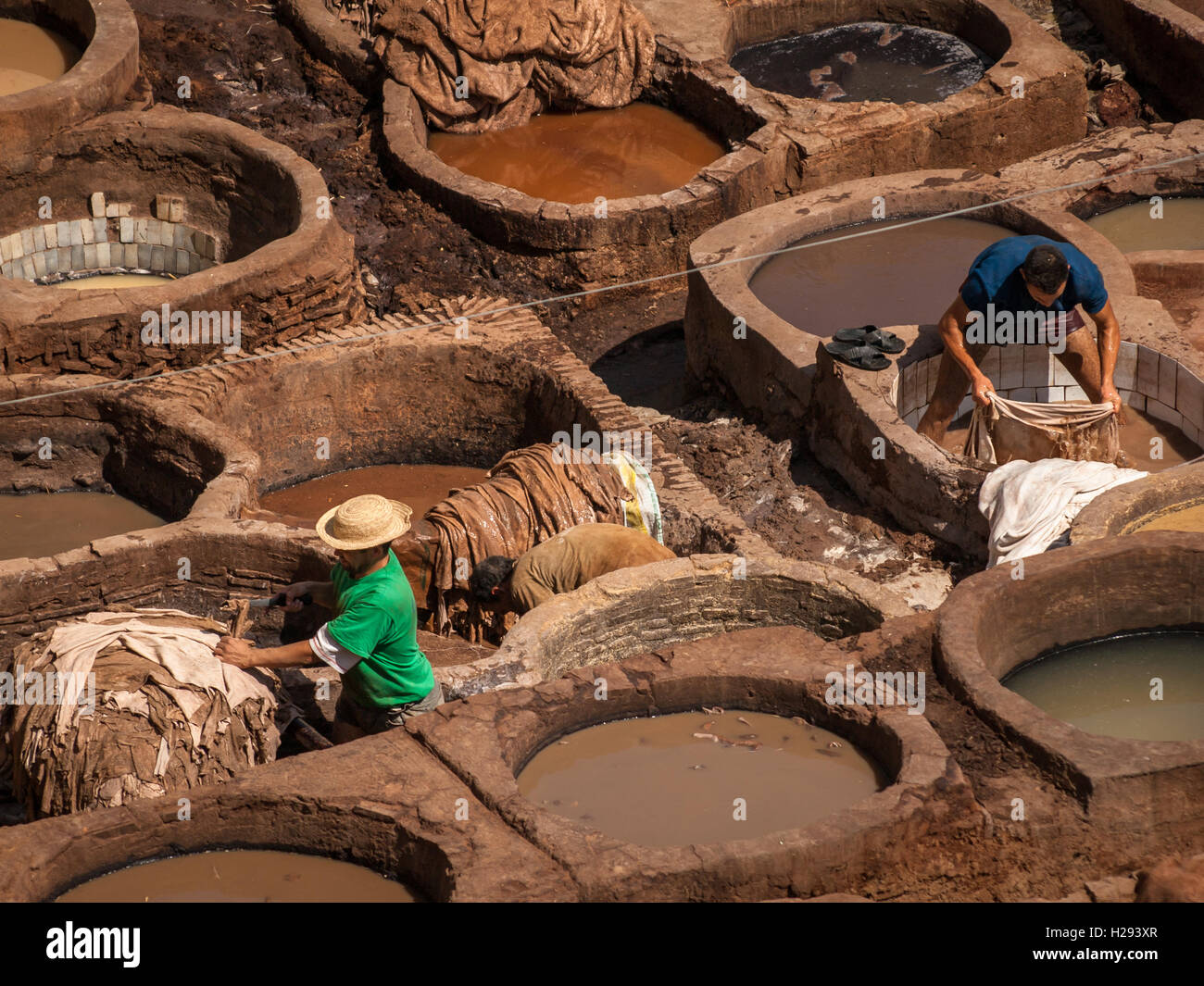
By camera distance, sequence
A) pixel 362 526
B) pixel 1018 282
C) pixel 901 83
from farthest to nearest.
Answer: pixel 901 83
pixel 1018 282
pixel 362 526

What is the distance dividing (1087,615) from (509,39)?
8101 mm

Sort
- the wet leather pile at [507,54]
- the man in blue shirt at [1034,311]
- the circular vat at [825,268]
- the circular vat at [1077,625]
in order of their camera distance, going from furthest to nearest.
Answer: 1. the wet leather pile at [507,54]
2. the circular vat at [825,268]
3. the man in blue shirt at [1034,311]
4. the circular vat at [1077,625]

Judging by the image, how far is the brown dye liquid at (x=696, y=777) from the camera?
20.0ft

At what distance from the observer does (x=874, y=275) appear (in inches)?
438

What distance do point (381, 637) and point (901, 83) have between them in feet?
28.9

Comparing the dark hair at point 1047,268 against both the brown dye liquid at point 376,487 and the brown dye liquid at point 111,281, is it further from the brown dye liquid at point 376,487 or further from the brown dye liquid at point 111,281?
the brown dye liquid at point 111,281

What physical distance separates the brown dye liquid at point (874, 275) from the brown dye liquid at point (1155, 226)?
985 mm

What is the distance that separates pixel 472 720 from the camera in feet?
21.0

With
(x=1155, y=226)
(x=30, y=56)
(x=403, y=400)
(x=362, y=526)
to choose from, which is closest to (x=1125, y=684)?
(x=362, y=526)

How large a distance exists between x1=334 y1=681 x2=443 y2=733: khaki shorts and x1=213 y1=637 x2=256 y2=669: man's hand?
395 mm

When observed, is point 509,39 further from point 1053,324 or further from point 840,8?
point 1053,324

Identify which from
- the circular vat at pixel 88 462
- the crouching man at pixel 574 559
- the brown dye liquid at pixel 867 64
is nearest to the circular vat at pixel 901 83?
the brown dye liquid at pixel 867 64

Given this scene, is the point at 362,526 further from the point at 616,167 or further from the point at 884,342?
the point at 616,167
